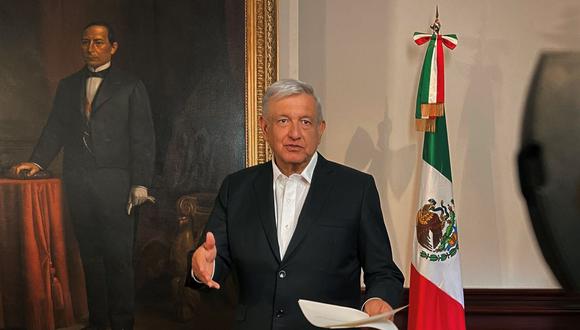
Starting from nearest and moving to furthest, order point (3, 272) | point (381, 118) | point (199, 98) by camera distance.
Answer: point (3, 272), point (199, 98), point (381, 118)

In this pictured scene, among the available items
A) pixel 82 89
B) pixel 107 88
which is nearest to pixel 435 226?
pixel 107 88

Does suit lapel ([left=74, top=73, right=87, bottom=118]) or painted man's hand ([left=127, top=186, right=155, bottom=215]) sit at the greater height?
suit lapel ([left=74, top=73, right=87, bottom=118])

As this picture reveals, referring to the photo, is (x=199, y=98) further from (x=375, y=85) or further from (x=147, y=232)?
(x=375, y=85)

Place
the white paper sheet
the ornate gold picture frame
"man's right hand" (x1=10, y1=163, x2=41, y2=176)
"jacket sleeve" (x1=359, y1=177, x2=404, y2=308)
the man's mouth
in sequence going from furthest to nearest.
Answer: 1. the ornate gold picture frame
2. "man's right hand" (x1=10, y1=163, x2=41, y2=176)
3. the man's mouth
4. "jacket sleeve" (x1=359, y1=177, x2=404, y2=308)
5. the white paper sheet

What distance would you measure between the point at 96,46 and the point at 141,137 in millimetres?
504

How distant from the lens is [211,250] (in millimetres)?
2193

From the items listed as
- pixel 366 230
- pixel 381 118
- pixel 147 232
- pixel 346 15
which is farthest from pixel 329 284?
pixel 346 15

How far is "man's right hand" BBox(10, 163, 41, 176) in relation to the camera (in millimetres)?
3355

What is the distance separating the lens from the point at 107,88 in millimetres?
3516

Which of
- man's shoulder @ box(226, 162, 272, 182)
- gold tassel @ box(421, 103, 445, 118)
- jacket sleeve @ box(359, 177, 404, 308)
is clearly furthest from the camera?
gold tassel @ box(421, 103, 445, 118)

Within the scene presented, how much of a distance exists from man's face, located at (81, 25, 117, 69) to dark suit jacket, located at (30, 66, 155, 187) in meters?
0.06

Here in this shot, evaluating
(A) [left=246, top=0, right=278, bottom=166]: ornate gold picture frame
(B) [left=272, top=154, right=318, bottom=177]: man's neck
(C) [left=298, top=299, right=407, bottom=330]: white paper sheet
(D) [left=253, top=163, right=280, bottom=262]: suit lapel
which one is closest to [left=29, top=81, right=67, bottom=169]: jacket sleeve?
(A) [left=246, top=0, right=278, bottom=166]: ornate gold picture frame

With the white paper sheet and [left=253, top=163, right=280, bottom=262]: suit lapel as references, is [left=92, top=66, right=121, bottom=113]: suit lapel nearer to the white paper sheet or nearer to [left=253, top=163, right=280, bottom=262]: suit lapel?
[left=253, top=163, right=280, bottom=262]: suit lapel

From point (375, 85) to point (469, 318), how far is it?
142cm
